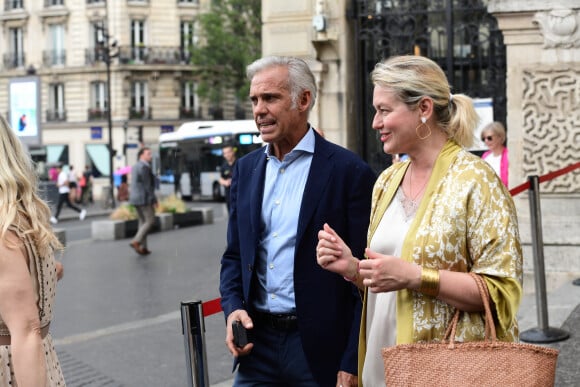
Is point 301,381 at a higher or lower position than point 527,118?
lower

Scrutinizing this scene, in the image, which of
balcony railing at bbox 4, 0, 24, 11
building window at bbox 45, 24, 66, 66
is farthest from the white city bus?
balcony railing at bbox 4, 0, 24, 11

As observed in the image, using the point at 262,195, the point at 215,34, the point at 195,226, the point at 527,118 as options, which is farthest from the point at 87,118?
the point at 262,195

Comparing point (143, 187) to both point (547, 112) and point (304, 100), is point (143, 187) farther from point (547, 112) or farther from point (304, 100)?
point (304, 100)

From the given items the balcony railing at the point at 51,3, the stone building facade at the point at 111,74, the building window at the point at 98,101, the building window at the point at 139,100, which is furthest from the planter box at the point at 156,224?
the balcony railing at the point at 51,3

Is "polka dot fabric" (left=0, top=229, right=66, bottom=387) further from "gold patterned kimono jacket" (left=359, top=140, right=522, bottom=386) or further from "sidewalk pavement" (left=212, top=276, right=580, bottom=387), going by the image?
"sidewalk pavement" (left=212, top=276, right=580, bottom=387)

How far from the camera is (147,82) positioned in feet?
201

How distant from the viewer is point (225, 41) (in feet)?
166

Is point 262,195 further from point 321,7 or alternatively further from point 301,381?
point 321,7

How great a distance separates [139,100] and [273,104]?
5822cm

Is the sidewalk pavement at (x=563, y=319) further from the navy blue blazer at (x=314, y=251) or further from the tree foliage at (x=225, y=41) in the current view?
the tree foliage at (x=225, y=41)

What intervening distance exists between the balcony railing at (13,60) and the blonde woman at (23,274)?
63.6 meters

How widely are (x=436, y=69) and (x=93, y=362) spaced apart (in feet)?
18.8

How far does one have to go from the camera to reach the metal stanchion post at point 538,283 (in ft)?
23.4

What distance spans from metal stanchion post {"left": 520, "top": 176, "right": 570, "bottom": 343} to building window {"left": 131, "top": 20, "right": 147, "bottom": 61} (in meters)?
55.9
